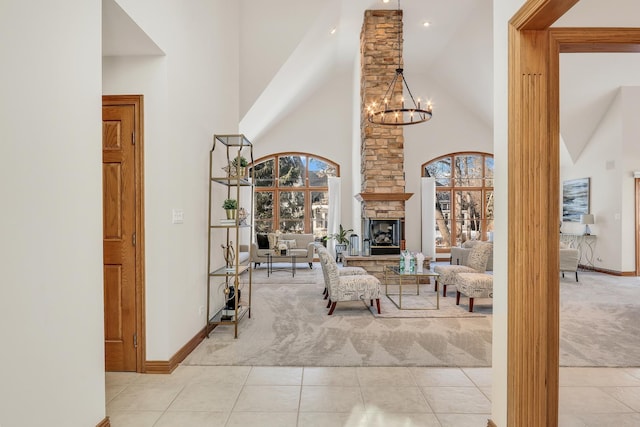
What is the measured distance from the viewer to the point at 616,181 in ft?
25.4

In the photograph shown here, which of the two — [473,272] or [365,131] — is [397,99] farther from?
[473,272]

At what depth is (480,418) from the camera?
2.37 meters

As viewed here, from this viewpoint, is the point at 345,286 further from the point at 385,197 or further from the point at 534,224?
the point at 385,197

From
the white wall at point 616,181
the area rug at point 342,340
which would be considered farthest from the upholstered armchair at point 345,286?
the white wall at point 616,181

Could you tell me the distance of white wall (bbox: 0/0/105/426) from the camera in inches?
58.2

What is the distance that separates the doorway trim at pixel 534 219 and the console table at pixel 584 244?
26.7 feet

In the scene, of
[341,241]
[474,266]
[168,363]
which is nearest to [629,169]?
[474,266]

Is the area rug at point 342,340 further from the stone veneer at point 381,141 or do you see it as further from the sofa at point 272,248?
the sofa at point 272,248

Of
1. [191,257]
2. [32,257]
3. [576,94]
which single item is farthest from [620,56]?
[32,257]

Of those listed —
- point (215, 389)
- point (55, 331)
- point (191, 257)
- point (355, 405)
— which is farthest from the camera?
point (191, 257)

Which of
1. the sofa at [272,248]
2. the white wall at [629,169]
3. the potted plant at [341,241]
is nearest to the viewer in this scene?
the white wall at [629,169]

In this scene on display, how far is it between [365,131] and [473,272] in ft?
11.9

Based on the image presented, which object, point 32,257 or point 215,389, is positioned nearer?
point 32,257

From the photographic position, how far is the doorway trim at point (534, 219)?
1.79 m
